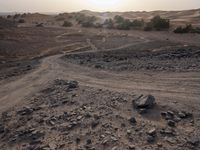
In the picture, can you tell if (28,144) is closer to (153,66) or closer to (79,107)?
A: (79,107)

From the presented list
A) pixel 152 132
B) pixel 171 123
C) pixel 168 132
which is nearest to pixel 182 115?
pixel 171 123

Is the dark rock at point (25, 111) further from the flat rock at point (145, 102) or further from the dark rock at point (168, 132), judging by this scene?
the dark rock at point (168, 132)

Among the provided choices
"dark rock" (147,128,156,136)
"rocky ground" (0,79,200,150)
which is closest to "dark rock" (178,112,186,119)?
"rocky ground" (0,79,200,150)

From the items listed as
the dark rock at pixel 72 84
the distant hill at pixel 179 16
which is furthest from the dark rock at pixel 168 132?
the distant hill at pixel 179 16

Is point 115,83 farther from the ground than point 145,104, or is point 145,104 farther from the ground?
point 145,104

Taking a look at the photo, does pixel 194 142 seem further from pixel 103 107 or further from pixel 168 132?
pixel 103 107

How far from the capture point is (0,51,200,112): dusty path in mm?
11969

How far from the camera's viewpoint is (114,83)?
1395cm

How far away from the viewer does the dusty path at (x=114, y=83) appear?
39.3 ft

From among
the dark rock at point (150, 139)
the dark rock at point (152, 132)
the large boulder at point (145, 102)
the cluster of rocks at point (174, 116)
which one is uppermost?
the large boulder at point (145, 102)

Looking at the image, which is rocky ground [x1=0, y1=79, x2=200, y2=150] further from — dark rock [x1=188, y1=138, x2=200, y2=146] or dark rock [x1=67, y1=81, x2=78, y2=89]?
dark rock [x1=67, y1=81, x2=78, y2=89]

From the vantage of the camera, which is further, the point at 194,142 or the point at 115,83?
the point at 115,83

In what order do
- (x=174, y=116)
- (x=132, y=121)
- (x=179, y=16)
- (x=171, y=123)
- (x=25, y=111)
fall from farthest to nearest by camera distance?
(x=179, y=16)
(x=25, y=111)
(x=174, y=116)
(x=132, y=121)
(x=171, y=123)

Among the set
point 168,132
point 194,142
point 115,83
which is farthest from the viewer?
point 115,83
